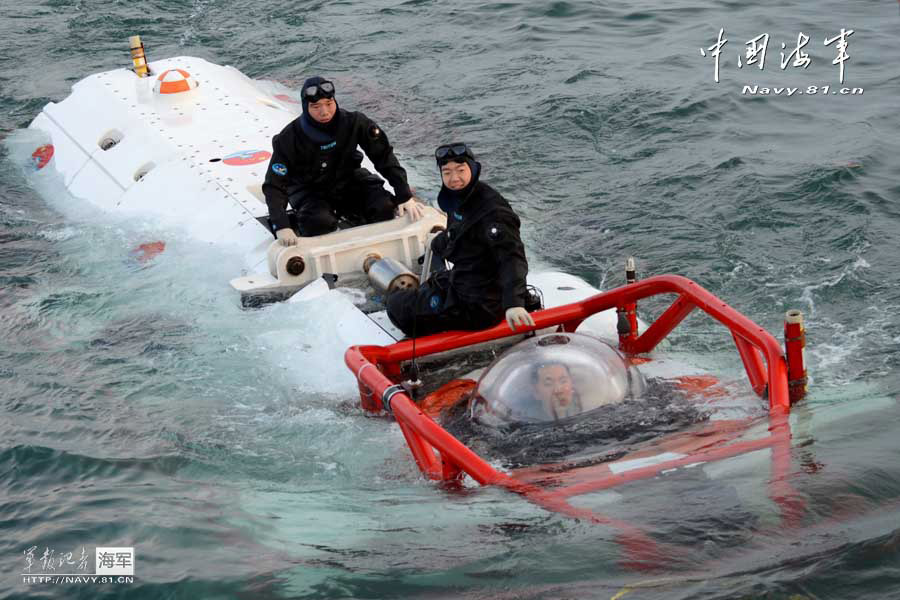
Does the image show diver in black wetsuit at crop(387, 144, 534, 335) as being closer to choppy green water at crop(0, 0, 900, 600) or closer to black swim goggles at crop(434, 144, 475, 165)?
black swim goggles at crop(434, 144, 475, 165)

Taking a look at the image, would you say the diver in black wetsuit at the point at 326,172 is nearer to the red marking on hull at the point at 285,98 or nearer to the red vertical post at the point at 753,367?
the red vertical post at the point at 753,367

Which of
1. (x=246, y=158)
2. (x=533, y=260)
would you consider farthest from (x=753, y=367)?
(x=246, y=158)

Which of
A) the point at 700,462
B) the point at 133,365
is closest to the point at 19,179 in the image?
the point at 133,365

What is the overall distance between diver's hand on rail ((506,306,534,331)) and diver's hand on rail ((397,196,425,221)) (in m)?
2.15

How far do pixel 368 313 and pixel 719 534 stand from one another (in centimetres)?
298

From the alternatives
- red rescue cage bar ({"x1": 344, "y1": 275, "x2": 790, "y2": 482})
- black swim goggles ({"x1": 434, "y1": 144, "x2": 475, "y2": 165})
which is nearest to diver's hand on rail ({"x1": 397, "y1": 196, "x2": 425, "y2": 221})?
red rescue cage bar ({"x1": 344, "y1": 275, "x2": 790, "y2": 482})

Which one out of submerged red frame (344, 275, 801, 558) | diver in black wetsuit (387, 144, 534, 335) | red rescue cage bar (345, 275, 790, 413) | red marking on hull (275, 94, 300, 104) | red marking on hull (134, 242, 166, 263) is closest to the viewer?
submerged red frame (344, 275, 801, 558)

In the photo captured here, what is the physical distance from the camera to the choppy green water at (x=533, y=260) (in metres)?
4.33

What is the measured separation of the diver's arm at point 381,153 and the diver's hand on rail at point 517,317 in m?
2.26

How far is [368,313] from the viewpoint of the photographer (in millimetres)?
6660

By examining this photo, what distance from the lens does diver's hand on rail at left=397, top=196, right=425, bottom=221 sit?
7.36 metres

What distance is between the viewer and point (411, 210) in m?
7.36

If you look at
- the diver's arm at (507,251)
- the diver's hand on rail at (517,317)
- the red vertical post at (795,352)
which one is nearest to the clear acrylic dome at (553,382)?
the diver's hand on rail at (517,317)

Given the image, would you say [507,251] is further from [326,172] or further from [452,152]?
→ [326,172]
